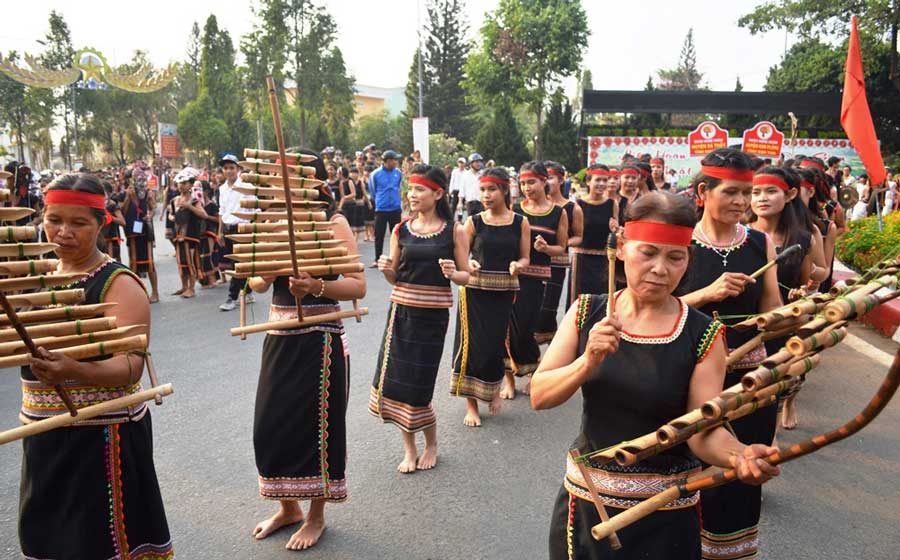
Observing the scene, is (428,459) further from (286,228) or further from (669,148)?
(669,148)

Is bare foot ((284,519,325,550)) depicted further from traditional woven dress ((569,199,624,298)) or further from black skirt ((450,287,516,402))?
traditional woven dress ((569,199,624,298))

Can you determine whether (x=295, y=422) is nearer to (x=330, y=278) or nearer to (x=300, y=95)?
(x=330, y=278)

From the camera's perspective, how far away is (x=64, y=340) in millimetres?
2299

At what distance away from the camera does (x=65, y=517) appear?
2715mm

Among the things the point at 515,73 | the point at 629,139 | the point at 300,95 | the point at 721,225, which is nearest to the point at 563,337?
the point at 721,225

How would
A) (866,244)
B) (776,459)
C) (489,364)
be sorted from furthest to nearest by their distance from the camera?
(866,244), (489,364), (776,459)

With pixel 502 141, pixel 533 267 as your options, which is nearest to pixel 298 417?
pixel 533 267

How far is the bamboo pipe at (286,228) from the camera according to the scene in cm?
323

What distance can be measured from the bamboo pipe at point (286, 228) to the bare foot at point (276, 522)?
1643 mm

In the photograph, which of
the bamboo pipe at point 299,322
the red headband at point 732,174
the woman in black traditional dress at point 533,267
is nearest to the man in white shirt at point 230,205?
the woman in black traditional dress at point 533,267

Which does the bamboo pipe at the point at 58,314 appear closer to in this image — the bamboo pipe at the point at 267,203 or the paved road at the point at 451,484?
the bamboo pipe at the point at 267,203

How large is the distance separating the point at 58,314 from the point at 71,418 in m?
0.36

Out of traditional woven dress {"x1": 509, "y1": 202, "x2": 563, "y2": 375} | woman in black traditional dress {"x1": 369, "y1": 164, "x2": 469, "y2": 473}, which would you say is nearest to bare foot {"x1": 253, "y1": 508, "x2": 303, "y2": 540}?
woman in black traditional dress {"x1": 369, "y1": 164, "x2": 469, "y2": 473}

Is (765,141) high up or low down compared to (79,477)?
up
